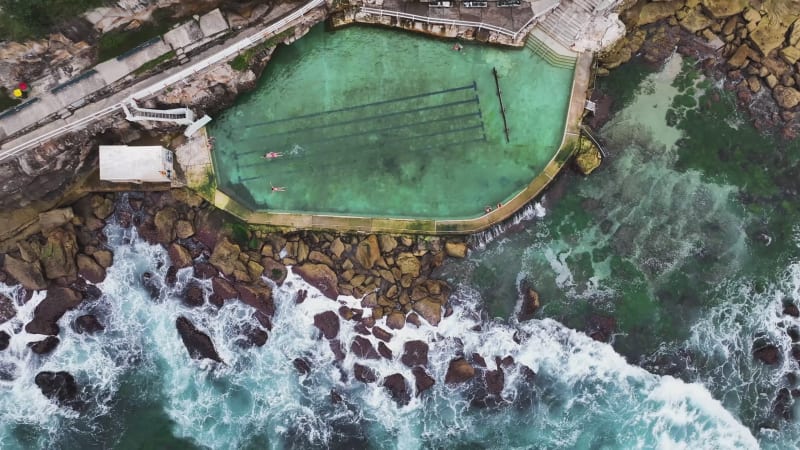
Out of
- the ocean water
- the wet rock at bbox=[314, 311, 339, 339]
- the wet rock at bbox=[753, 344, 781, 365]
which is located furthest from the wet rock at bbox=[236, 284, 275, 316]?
the wet rock at bbox=[753, 344, 781, 365]

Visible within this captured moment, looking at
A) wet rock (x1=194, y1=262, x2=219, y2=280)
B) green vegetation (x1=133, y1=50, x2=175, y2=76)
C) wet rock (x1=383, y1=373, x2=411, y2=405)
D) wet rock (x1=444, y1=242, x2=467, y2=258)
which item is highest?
green vegetation (x1=133, y1=50, x2=175, y2=76)

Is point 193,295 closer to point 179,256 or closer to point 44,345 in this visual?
point 179,256

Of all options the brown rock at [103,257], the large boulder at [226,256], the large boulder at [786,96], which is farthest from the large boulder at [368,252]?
the large boulder at [786,96]

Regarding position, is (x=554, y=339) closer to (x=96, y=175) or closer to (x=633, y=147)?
(x=633, y=147)

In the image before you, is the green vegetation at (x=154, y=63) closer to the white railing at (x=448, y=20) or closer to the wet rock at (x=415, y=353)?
the white railing at (x=448, y=20)

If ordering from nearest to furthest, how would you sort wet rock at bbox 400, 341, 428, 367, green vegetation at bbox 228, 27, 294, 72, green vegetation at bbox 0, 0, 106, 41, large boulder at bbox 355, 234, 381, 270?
green vegetation at bbox 0, 0, 106, 41 → green vegetation at bbox 228, 27, 294, 72 → large boulder at bbox 355, 234, 381, 270 → wet rock at bbox 400, 341, 428, 367

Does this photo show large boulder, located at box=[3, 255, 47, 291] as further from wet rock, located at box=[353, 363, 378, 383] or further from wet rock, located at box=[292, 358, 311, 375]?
wet rock, located at box=[353, 363, 378, 383]
